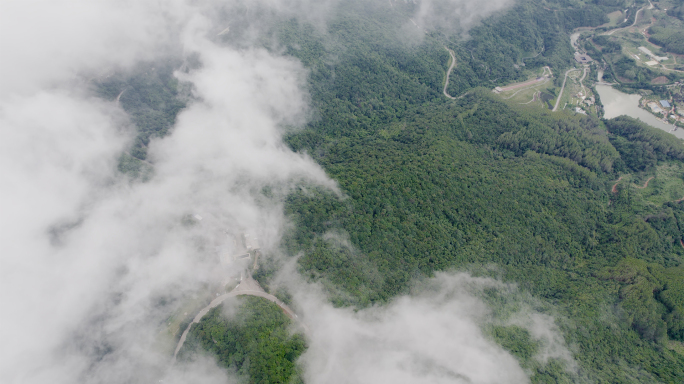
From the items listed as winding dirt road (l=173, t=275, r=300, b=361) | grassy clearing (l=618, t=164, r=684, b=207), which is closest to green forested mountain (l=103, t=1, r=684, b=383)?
grassy clearing (l=618, t=164, r=684, b=207)

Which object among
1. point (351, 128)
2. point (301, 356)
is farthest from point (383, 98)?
point (301, 356)

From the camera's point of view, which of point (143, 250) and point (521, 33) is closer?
point (143, 250)

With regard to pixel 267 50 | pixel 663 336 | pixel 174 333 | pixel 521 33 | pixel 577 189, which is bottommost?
pixel 174 333

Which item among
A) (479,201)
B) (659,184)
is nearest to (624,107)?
(659,184)

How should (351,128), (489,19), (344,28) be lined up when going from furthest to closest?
(489,19) < (344,28) < (351,128)

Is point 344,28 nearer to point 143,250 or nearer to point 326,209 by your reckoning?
point 326,209

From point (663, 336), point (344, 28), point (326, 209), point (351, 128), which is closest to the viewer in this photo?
point (663, 336)
